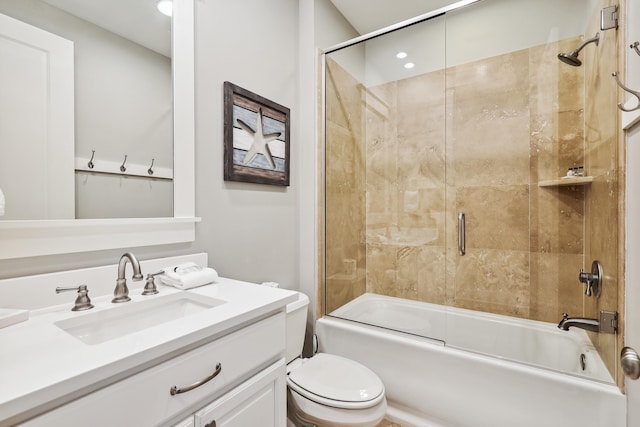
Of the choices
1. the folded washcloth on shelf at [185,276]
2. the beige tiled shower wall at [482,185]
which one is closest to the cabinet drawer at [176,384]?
the folded washcloth on shelf at [185,276]

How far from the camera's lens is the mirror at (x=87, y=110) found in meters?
0.89

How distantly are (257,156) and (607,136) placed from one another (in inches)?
65.9

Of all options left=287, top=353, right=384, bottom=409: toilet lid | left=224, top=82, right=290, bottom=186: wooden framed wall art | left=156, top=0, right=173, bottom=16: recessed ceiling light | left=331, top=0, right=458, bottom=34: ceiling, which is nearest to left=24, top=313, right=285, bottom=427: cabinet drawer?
left=287, top=353, right=384, bottom=409: toilet lid

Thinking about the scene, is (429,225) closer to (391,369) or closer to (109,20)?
(391,369)

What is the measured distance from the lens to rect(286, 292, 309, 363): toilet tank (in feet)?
4.93

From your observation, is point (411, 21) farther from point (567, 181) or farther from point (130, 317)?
point (130, 317)

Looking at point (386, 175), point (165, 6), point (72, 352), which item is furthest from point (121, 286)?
point (386, 175)

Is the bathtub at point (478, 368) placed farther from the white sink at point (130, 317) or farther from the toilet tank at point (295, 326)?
the white sink at point (130, 317)

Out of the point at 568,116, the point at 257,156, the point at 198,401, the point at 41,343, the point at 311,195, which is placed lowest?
the point at 198,401

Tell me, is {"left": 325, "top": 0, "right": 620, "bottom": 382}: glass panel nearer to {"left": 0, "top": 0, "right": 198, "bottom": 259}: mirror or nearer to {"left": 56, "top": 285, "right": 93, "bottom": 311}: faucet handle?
{"left": 0, "top": 0, "right": 198, "bottom": 259}: mirror

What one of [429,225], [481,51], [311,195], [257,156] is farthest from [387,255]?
[481,51]

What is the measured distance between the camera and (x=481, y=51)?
2135 millimetres

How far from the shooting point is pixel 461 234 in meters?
2.22

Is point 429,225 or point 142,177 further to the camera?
point 429,225
